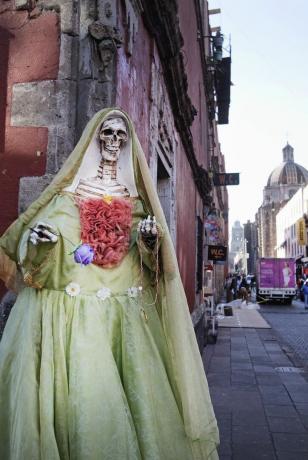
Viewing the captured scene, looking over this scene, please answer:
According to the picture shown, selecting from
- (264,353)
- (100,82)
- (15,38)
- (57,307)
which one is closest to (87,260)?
(57,307)

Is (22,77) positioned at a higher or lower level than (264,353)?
higher

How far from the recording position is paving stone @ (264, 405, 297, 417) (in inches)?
192

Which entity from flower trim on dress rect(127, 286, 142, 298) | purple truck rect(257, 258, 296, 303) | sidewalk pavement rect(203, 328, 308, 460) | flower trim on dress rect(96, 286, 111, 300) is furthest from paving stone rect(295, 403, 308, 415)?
purple truck rect(257, 258, 296, 303)

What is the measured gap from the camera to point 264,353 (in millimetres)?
8922

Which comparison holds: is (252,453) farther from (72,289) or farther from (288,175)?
(288,175)

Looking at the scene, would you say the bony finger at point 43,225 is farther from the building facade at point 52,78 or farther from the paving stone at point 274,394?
the paving stone at point 274,394

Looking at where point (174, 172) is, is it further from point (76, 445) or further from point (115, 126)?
point (76, 445)

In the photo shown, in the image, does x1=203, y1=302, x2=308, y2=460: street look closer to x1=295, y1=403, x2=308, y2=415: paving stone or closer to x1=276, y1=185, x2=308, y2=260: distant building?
x1=295, y1=403, x2=308, y2=415: paving stone

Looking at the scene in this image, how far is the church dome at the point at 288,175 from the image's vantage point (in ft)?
258

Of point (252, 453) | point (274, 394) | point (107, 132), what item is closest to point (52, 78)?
point (107, 132)

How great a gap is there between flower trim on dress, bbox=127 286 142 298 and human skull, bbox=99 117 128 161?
0.74 meters

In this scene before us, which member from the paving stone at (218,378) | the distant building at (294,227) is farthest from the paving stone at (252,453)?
the distant building at (294,227)

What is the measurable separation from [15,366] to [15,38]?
8.35ft

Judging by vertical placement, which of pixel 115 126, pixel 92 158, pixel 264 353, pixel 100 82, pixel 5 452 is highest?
pixel 100 82
